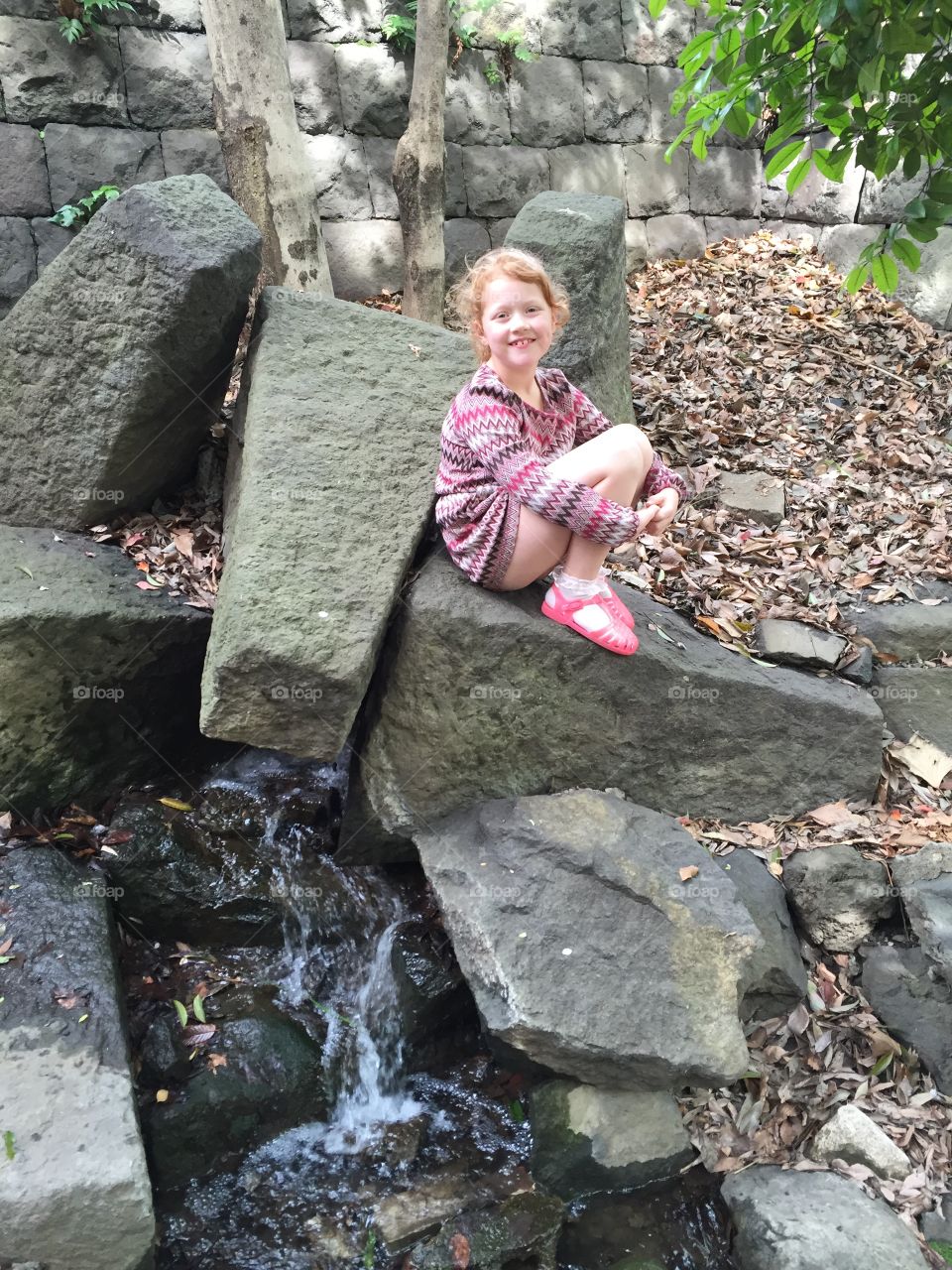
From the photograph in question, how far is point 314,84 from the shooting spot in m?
5.75

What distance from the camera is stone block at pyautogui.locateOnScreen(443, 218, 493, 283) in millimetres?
6336

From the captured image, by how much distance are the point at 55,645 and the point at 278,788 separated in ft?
3.17

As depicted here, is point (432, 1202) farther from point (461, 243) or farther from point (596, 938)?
point (461, 243)

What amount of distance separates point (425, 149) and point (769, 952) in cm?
436

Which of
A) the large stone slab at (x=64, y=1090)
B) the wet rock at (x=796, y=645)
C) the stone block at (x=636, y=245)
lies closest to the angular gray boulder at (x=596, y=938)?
the wet rock at (x=796, y=645)

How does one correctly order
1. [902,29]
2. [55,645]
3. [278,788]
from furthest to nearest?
[278,788] → [55,645] → [902,29]

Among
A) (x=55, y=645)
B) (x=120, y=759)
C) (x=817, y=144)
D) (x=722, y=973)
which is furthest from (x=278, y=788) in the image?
(x=817, y=144)

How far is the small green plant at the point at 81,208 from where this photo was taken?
5301 millimetres

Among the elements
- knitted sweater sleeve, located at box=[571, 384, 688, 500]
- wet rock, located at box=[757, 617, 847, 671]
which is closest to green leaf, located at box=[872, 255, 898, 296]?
knitted sweater sleeve, located at box=[571, 384, 688, 500]

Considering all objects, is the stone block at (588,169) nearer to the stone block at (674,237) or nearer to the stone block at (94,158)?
the stone block at (674,237)

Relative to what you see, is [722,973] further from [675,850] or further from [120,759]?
[120,759]

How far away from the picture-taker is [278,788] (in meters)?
3.65

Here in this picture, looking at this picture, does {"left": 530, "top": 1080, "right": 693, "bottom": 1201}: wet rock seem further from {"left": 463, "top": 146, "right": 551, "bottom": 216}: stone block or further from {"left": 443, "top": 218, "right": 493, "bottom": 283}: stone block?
{"left": 463, "top": 146, "right": 551, "bottom": 216}: stone block

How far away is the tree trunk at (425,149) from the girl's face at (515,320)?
2503 millimetres
